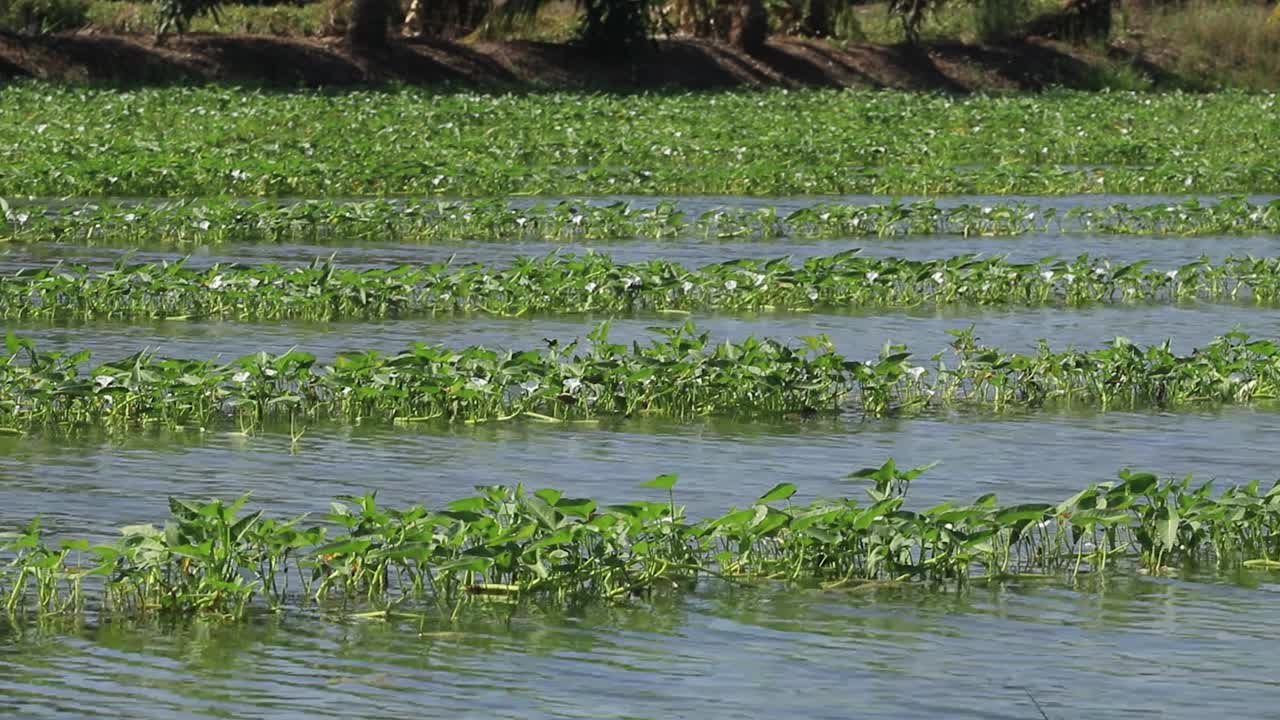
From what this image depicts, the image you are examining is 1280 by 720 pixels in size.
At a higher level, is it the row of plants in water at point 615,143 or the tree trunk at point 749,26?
the tree trunk at point 749,26

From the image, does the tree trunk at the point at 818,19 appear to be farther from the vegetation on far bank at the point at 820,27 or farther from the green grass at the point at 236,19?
the green grass at the point at 236,19

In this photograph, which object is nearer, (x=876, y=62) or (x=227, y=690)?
(x=227, y=690)

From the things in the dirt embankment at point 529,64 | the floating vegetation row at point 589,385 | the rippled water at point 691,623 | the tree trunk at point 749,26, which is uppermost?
the tree trunk at point 749,26

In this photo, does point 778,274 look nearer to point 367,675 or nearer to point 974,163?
point 367,675

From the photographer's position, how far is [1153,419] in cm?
1017

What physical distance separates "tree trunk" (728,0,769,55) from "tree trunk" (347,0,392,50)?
23.0 ft

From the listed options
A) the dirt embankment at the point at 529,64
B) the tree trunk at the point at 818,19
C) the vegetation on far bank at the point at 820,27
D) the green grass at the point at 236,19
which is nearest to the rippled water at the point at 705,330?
the dirt embankment at the point at 529,64

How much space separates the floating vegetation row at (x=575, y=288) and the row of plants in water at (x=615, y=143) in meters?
7.36

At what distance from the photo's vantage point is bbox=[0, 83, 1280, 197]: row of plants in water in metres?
21.8

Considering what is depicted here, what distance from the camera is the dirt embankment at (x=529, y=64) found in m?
36.7

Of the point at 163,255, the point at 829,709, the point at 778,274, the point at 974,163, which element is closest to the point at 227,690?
the point at 829,709

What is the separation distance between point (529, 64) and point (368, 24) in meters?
3.08

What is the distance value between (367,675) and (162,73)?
105ft

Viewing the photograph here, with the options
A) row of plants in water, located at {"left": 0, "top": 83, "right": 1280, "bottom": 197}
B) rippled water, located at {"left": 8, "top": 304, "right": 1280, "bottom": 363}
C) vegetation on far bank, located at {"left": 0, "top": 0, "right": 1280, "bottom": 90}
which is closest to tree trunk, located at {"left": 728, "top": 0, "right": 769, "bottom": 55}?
vegetation on far bank, located at {"left": 0, "top": 0, "right": 1280, "bottom": 90}
